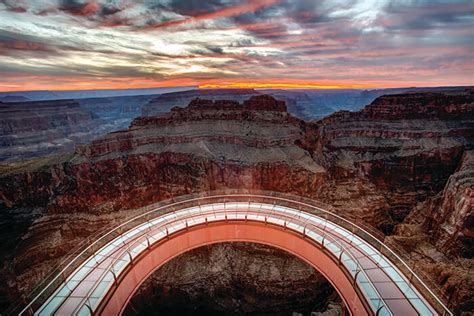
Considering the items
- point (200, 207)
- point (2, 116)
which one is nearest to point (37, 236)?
point (200, 207)

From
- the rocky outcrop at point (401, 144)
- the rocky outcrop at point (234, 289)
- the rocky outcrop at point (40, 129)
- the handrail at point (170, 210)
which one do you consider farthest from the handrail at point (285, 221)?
the rocky outcrop at point (40, 129)

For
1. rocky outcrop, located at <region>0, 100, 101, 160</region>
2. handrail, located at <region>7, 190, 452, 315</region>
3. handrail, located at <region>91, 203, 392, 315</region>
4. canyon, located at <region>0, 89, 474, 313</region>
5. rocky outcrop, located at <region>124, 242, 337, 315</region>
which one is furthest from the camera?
rocky outcrop, located at <region>0, 100, 101, 160</region>

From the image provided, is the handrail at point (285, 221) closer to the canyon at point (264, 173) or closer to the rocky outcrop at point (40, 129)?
the canyon at point (264, 173)

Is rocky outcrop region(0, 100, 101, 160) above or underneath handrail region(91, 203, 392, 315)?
underneath

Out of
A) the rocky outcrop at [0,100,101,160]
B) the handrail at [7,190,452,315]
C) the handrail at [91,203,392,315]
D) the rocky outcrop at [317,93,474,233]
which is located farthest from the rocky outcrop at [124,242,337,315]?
the rocky outcrop at [0,100,101,160]

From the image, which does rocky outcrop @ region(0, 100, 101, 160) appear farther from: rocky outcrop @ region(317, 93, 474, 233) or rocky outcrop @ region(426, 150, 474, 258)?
rocky outcrop @ region(426, 150, 474, 258)

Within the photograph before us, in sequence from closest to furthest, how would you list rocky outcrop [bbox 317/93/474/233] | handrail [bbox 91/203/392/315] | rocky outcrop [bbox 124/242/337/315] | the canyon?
handrail [bbox 91/203/392/315]
rocky outcrop [bbox 124/242/337/315]
the canyon
rocky outcrop [bbox 317/93/474/233]

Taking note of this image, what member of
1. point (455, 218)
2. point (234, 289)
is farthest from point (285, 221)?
point (455, 218)

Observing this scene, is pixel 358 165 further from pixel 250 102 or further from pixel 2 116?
pixel 2 116
